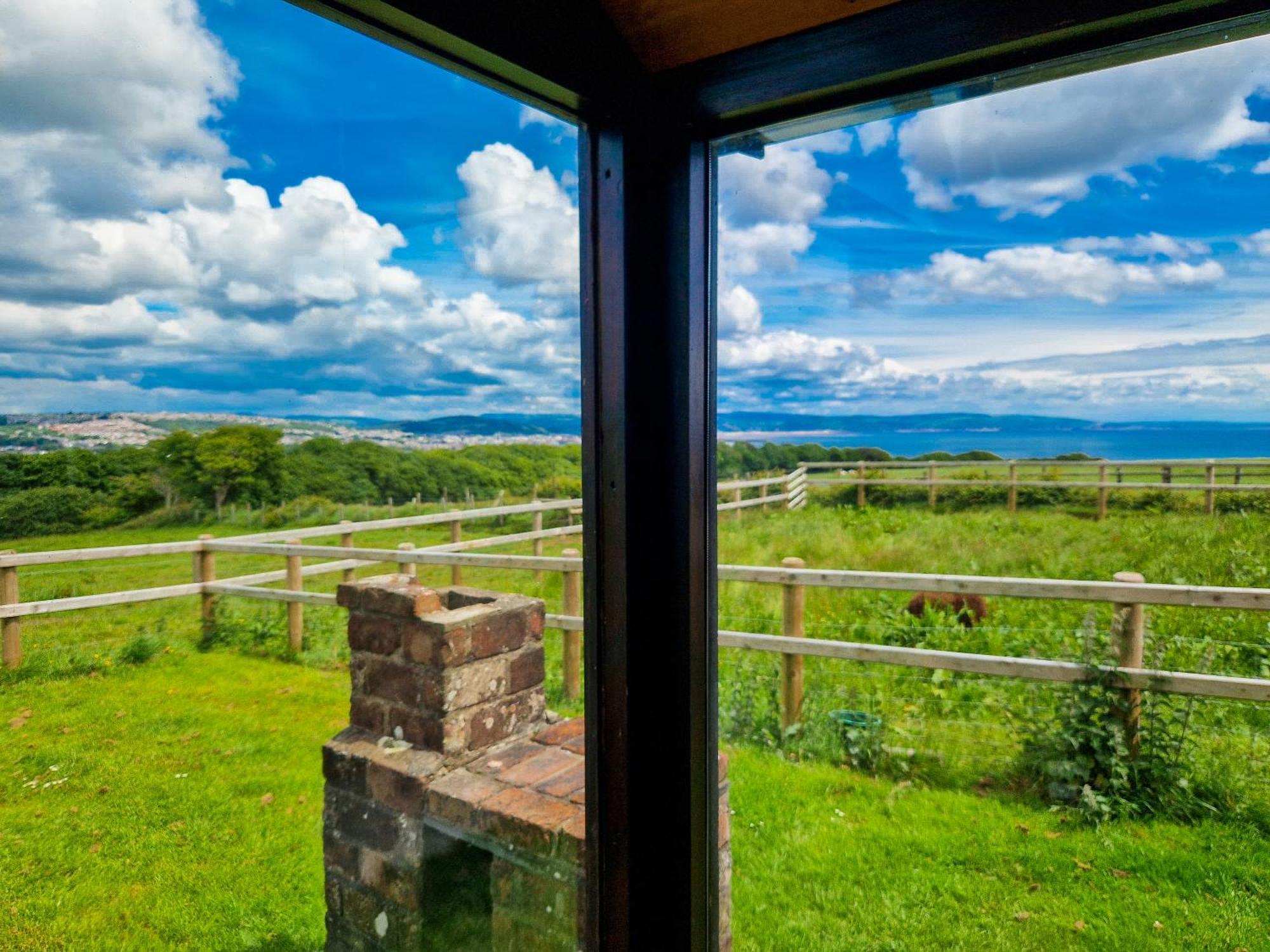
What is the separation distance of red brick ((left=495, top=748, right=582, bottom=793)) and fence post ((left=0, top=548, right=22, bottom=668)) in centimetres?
76

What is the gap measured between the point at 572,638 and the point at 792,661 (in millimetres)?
447

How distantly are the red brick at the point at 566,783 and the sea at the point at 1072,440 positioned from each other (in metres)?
0.62

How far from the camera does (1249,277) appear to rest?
90 centimetres

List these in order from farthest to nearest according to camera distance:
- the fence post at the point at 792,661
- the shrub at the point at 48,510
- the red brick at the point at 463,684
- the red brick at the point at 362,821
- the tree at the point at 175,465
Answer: the fence post at the point at 792,661 → the red brick at the point at 463,684 → the red brick at the point at 362,821 → the tree at the point at 175,465 → the shrub at the point at 48,510

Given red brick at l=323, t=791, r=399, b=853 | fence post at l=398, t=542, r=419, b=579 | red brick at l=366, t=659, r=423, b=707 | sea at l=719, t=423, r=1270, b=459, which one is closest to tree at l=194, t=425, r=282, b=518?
fence post at l=398, t=542, r=419, b=579

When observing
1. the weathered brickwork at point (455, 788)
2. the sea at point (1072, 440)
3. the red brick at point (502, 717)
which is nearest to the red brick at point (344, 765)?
the weathered brickwork at point (455, 788)

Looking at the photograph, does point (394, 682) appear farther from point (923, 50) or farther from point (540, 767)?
point (923, 50)

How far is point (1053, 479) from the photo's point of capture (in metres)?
1.08

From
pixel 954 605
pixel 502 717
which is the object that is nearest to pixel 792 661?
pixel 954 605

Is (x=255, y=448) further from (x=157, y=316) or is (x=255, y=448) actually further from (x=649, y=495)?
(x=649, y=495)

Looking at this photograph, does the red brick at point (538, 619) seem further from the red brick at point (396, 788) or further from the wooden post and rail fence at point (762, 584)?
the red brick at point (396, 788)

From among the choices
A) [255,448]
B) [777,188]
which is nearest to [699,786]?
[255,448]

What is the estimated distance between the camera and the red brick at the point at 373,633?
3.36ft

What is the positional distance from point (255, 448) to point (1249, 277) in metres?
1.19
